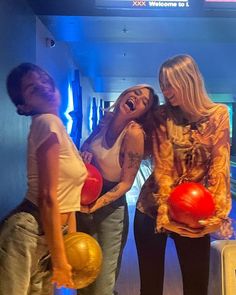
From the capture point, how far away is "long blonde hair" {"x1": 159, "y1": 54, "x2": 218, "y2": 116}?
1960mm

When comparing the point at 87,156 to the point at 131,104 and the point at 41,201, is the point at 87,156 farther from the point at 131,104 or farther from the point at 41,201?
the point at 41,201

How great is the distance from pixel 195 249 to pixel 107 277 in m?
0.46

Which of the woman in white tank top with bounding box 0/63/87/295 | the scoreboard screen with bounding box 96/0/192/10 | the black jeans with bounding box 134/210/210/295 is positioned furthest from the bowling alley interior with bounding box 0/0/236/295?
the woman in white tank top with bounding box 0/63/87/295

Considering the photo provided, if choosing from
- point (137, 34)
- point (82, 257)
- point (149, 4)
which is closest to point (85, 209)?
point (82, 257)

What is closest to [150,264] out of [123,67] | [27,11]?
[27,11]

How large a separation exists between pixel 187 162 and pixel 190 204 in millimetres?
204

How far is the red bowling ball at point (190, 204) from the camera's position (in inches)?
73.8

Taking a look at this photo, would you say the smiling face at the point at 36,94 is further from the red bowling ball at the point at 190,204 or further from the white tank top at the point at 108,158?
the red bowling ball at the point at 190,204

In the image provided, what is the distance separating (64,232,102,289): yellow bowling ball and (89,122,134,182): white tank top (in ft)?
1.29

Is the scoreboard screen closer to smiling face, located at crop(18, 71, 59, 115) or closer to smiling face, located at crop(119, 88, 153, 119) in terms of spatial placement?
smiling face, located at crop(119, 88, 153, 119)

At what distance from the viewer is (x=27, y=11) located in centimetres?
388

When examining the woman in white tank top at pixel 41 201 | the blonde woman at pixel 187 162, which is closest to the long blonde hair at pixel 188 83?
the blonde woman at pixel 187 162

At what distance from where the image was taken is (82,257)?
1.81 meters

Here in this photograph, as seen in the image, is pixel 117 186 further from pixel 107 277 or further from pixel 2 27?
pixel 2 27
